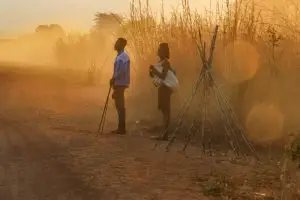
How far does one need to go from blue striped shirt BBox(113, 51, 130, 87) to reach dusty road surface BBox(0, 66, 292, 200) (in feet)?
3.55

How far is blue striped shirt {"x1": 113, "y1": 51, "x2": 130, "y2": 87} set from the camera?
11.8 m

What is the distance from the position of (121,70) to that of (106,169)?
10.8 ft

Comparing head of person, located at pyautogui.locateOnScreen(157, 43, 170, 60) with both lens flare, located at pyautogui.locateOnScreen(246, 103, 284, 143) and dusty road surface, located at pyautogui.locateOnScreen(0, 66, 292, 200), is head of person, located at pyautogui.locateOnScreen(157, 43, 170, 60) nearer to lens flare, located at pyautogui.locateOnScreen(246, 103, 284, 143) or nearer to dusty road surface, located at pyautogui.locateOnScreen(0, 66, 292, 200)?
dusty road surface, located at pyautogui.locateOnScreen(0, 66, 292, 200)

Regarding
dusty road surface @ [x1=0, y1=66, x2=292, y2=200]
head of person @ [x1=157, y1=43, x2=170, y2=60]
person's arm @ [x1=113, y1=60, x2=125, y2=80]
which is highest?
head of person @ [x1=157, y1=43, x2=170, y2=60]

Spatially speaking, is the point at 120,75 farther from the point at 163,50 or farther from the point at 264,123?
the point at 264,123

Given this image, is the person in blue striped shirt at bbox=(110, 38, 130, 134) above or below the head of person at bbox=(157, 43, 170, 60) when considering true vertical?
below

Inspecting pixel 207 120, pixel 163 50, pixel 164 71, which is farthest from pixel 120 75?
pixel 207 120

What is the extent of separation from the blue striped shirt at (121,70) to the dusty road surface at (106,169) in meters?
1.08

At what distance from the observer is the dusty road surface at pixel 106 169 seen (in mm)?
7711

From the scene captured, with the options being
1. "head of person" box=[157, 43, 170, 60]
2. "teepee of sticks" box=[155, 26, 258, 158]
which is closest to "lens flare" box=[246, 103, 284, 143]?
"teepee of sticks" box=[155, 26, 258, 158]

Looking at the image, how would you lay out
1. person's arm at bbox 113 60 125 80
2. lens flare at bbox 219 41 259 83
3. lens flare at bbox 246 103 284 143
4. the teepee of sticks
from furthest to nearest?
lens flare at bbox 219 41 259 83, lens flare at bbox 246 103 284 143, person's arm at bbox 113 60 125 80, the teepee of sticks

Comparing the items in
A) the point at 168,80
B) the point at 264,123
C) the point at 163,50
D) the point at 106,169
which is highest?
the point at 163,50

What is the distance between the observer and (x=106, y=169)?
8.85 m

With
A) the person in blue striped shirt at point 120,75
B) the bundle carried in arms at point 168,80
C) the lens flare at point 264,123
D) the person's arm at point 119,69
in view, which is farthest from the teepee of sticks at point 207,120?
the person's arm at point 119,69
